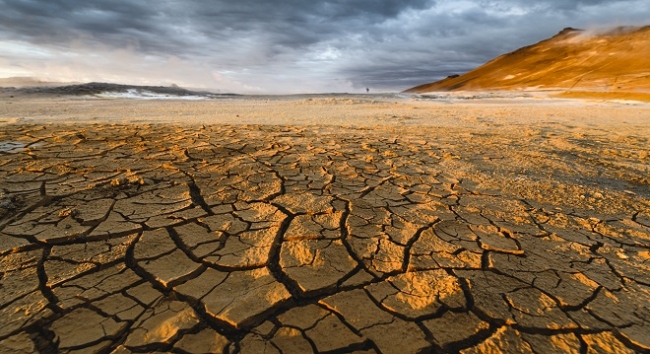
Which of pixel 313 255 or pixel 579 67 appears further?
pixel 579 67

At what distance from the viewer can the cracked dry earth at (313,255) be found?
1321 millimetres

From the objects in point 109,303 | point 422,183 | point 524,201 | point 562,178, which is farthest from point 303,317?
point 562,178

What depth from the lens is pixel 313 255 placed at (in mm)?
1867

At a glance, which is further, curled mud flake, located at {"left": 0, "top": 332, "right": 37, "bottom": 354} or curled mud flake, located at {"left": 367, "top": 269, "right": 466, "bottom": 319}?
curled mud flake, located at {"left": 367, "top": 269, "right": 466, "bottom": 319}

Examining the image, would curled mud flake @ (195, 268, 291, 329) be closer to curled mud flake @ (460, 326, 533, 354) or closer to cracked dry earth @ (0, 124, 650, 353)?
cracked dry earth @ (0, 124, 650, 353)

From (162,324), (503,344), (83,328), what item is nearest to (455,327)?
(503,344)

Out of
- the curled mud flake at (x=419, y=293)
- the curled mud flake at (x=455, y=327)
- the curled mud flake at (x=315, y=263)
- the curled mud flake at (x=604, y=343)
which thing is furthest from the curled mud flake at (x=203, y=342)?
the curled mud flake at (x=604, y=343)

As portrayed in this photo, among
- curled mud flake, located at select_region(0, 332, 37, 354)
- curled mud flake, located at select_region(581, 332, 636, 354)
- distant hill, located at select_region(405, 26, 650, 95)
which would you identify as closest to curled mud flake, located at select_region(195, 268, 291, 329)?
curled mud flake, located at select_region(0, 332, 37, 354)

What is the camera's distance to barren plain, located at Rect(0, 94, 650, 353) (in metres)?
1.32

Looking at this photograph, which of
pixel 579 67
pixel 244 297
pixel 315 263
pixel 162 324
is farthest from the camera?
pixel 579 67

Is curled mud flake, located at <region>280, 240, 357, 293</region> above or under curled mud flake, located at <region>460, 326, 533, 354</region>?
above

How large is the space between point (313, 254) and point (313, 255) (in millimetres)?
10

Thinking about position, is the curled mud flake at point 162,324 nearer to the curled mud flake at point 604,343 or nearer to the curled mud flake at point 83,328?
the curled mud flake at point 83,328

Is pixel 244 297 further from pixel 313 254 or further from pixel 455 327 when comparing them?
pixel 455 327
